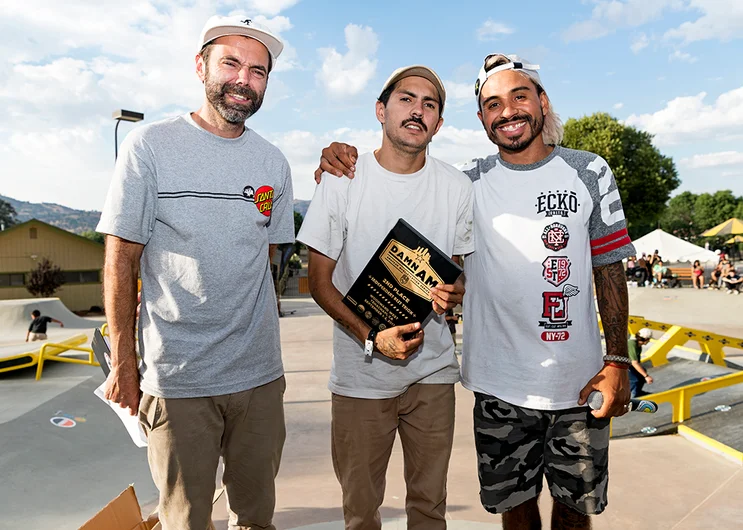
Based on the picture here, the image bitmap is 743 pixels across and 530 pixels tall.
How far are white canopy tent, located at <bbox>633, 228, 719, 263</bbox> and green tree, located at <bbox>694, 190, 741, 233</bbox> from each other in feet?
226

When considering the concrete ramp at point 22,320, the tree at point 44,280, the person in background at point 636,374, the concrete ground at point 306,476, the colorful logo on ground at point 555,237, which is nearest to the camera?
the colorful logo on ground at point 555,237

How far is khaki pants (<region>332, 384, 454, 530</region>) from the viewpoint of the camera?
8.55 ft

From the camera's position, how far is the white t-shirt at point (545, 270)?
256 centimetres

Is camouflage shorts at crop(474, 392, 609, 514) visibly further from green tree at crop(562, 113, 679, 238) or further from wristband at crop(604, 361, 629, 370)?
green tree at crop(562, 113, 679, 238)

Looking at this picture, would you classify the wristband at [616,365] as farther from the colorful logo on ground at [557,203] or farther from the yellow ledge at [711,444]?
the yellow ledge at [711,444]

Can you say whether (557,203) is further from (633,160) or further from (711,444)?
(633,160)

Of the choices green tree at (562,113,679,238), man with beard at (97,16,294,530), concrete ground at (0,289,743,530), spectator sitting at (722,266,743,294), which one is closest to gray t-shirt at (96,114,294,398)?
man with beard at (97,16,294,530)

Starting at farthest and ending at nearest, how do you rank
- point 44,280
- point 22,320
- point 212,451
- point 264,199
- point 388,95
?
point 44,280 → point 22,320 → point 388,95 → point 264,199 → point 212,451

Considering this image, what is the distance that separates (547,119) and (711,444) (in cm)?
470

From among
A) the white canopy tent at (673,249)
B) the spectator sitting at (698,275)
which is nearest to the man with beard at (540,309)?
the spectator sitting at (698,275)

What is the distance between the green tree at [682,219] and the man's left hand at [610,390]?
93027mm

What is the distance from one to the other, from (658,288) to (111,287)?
29238 millimetres

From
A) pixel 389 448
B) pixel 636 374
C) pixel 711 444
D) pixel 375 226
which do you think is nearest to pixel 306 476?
pixel 389 448

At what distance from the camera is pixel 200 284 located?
7.41ft
